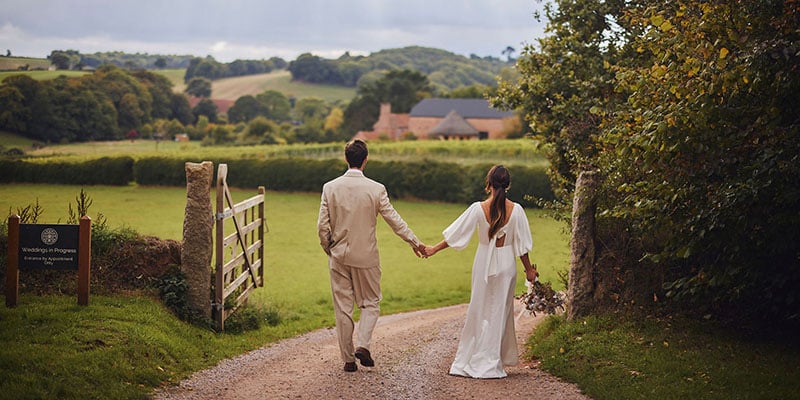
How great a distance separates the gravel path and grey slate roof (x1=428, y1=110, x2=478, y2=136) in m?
75.9

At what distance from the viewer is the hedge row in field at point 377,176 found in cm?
3806

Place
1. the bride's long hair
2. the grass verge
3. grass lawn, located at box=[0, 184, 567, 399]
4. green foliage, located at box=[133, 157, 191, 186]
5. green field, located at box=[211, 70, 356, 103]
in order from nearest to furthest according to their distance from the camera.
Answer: grass lawn, located at box=[0, 184, 567, 399], the grass verge, the bride's long hair, green foliage, located at box=[133, 157, 191, 186], green field, located at box=[211, 70, 356, 103]

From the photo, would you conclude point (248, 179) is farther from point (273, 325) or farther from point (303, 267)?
point (273, 325)

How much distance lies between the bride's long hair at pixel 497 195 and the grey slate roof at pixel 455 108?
91.4 m

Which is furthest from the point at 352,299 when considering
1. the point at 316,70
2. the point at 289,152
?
the point at 316,70

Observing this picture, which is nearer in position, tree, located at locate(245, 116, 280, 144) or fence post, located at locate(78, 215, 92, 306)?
fence post, located at locate(78, 215, 92, 306)

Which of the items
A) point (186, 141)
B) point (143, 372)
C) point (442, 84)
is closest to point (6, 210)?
point (143, 372)

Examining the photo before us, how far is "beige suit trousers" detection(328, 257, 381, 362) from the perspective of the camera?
27.3 feet

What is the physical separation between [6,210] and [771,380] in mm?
14175

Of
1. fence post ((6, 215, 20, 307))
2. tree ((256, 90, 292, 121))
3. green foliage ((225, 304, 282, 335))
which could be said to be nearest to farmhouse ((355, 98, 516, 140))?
tree ((256, 90, 292, 121))

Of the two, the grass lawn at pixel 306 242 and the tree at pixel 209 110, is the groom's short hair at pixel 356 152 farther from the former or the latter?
the tree at pixel 209 110

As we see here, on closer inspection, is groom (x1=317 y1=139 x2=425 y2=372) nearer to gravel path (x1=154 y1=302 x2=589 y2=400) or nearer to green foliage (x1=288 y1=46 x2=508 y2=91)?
gravel path (x1=154 y1=302 x2=589 y2=400)

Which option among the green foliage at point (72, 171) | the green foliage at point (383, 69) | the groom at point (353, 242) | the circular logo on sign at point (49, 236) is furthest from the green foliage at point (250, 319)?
the green foliage at point (383, 69)

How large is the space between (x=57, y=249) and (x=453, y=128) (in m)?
79.0
